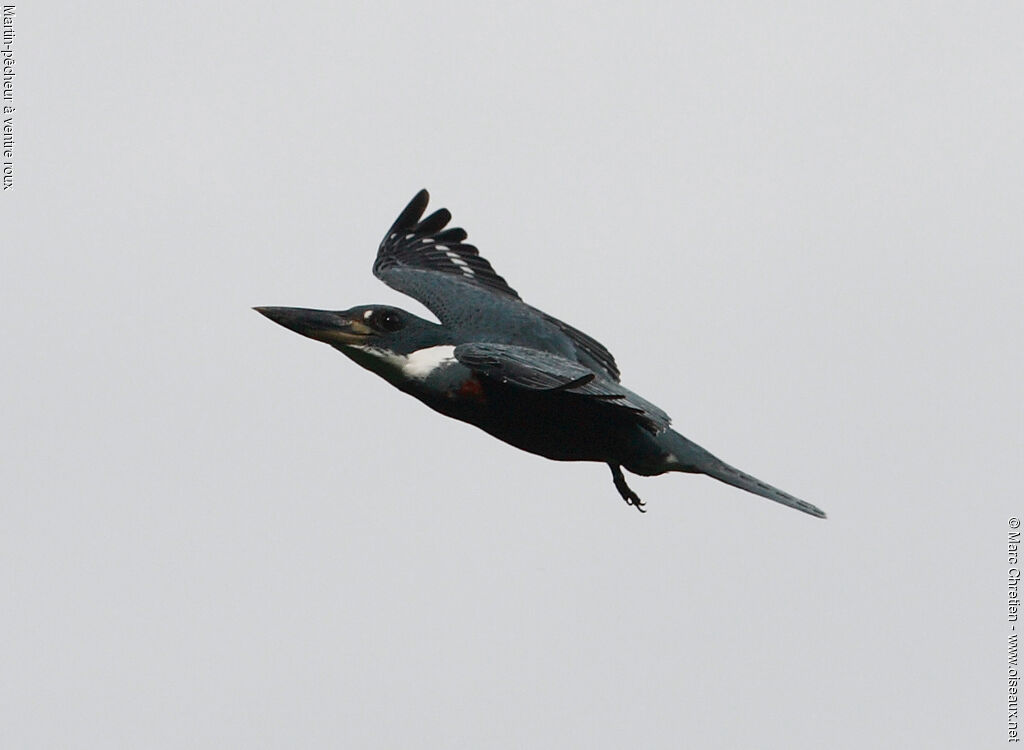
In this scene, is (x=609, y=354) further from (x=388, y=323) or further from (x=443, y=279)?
(x=388, y=323)

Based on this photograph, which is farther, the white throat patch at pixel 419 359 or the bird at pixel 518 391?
the white throat patch at pixel 419 359

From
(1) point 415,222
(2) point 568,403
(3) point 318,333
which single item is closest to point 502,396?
(2) point 568,403

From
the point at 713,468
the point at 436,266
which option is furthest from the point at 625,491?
the point at 436,266

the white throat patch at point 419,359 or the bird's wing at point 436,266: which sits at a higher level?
the bird's wing at point 436,266

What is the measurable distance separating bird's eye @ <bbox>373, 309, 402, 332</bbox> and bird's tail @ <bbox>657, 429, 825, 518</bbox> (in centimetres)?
212

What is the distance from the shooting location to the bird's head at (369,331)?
13.6 meters

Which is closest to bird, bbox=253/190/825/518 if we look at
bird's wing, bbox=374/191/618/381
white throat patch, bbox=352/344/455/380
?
white throat patch, bbox=352/344/455/380

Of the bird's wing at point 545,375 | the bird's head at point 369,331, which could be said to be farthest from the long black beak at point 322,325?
the bird's wing at point 545,375

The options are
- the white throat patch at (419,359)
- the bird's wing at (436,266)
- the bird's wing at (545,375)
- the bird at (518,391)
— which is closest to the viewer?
the bird's wing at (545,375)

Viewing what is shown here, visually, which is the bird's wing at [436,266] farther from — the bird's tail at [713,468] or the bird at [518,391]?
the bird's tail at [713,468]

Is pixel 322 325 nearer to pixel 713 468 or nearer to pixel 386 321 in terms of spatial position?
pixel 386 321

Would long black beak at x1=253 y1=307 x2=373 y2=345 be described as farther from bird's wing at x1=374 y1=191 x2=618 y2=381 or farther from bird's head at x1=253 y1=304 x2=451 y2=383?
bird's wing at x1=374 y1=191 x2=618 y2=381

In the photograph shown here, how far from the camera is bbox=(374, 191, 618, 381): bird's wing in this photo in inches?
619

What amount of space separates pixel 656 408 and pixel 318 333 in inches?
101
